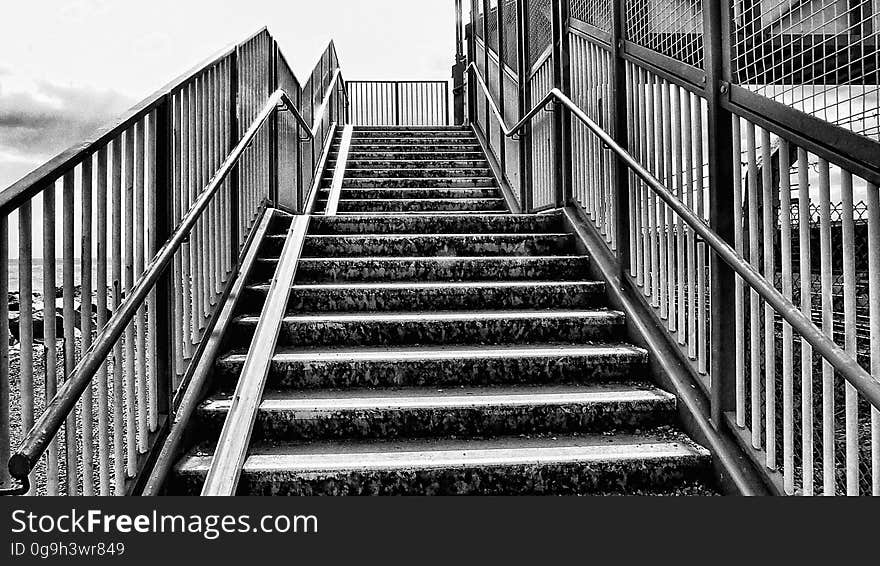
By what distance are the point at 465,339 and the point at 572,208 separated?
1.45 metres

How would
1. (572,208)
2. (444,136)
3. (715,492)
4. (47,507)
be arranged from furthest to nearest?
(444,136) → (572,208) → (715,492) → (47,507)

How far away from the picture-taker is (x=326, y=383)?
2529 mm

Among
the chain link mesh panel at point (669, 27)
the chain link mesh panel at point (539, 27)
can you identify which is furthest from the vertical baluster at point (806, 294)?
the chain link mesh panel at point (539, 27)

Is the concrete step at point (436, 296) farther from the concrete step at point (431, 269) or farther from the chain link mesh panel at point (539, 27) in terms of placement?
the chain link mesh panel at point (539, 27)

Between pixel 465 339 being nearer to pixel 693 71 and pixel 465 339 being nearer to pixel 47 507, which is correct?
pixel 693 71

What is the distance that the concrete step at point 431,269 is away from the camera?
331 centimetres

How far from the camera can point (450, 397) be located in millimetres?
2410

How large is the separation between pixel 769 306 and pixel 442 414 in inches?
45.4

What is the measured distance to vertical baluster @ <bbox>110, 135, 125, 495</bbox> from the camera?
5.92ft

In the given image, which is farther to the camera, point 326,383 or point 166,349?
point 326,383

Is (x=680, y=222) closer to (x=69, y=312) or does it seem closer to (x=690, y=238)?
(x=690, y=238)

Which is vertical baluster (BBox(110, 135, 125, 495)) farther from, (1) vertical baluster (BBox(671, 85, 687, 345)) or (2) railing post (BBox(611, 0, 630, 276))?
(2) railing post (BBox(611, 0, 630, 276))

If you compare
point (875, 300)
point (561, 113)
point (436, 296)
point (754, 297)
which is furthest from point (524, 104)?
point (875, 300)

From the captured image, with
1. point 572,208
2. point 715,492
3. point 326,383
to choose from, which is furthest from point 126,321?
point 572,208
